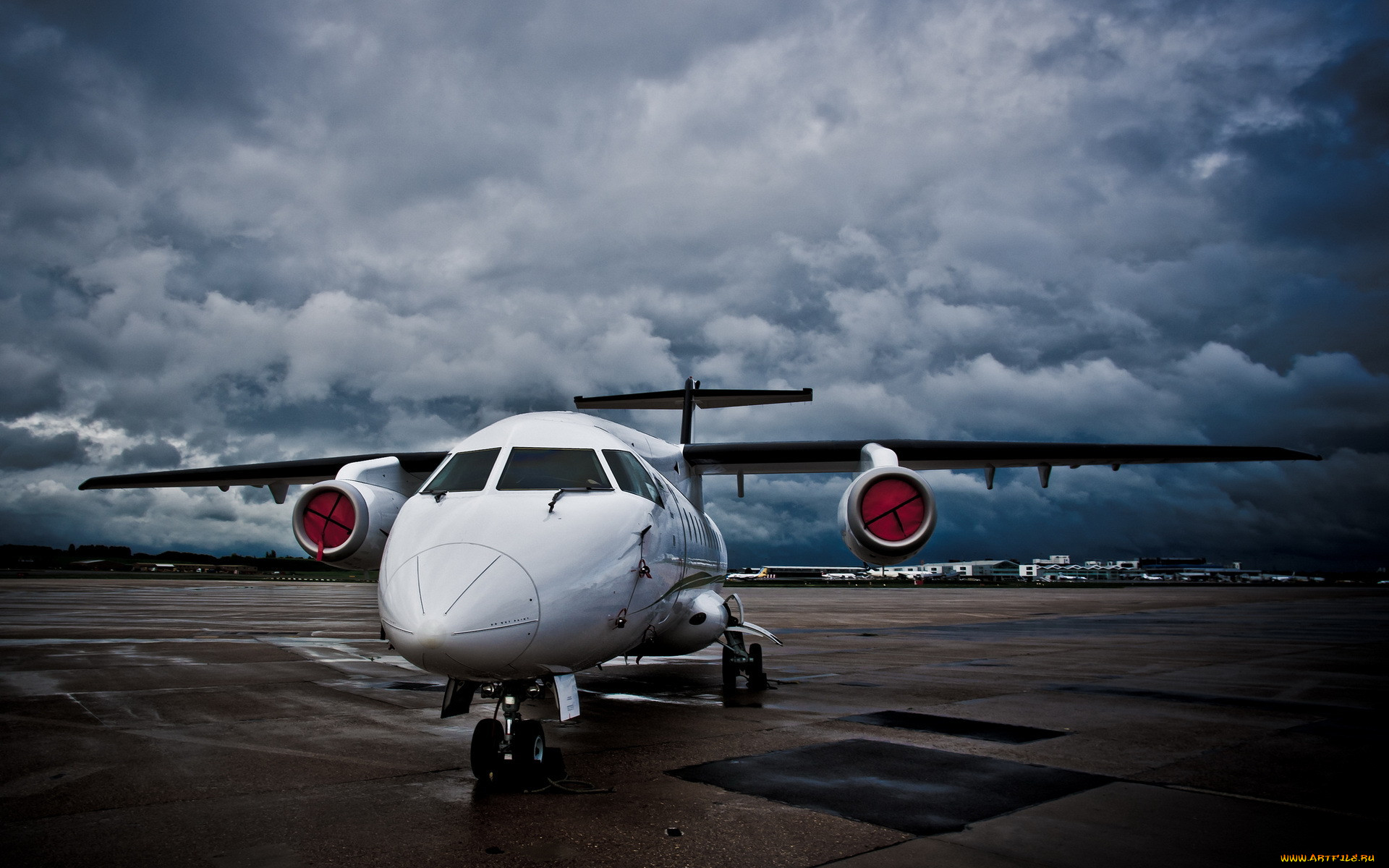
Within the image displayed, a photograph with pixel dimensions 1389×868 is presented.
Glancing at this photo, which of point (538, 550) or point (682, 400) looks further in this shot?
point (682, 400)

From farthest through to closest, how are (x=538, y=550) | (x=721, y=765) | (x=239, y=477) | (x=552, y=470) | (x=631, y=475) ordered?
(x=239, y=477), (x=631, y=475), (x=552, y=470), (x=721, y=765), (x=538, y=550)

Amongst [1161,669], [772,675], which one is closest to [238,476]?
[772,675]

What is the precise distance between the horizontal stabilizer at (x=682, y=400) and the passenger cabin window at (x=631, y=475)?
7983mm

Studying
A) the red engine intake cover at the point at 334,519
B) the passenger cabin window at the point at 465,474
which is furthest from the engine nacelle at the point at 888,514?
the red engine intake cover at the point at 334,519

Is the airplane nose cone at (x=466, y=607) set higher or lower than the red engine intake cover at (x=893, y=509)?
lower

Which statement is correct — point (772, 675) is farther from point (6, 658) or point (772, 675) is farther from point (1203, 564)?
point (1203, 564)

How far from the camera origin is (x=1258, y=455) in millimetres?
11664

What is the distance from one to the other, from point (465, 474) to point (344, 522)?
312 cm

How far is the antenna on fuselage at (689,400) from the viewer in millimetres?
14335

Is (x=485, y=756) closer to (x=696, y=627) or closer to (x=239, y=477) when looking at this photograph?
(x=696, y=627)

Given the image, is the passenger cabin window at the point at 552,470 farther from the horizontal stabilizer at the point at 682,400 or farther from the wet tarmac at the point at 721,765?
the horizontal stabilizer at the point at 682,400

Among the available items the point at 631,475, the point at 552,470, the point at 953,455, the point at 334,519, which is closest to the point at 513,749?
the point at 552,470

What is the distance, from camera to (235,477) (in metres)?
12.0

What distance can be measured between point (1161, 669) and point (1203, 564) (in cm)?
14634
